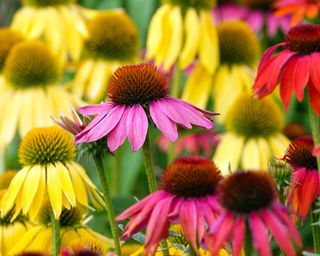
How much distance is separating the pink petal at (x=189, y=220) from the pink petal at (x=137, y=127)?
0.43 feet

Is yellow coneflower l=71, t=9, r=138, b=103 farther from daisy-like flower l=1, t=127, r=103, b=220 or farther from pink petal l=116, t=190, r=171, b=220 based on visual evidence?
pink petal l=116, t=190, r=171, b=220

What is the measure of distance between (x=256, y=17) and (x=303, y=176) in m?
2.02

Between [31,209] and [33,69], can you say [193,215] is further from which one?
[33,69]

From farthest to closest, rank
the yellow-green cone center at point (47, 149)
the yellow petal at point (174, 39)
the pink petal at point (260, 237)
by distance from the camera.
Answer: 1. the yellow petal at point (174, 39)
2. the yellow-green cone center at point (47, 149)
3. the pink petal at point (260, 237)

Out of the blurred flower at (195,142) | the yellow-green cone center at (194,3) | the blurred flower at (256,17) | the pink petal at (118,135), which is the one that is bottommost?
the blurred flower at (195,142)

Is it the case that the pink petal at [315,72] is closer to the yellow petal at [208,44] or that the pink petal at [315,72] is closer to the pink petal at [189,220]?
the pink petal at [189,220]

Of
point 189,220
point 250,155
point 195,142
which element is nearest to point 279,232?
point 189,220

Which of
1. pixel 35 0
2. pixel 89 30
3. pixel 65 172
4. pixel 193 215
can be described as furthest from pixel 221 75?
pixel 193 215

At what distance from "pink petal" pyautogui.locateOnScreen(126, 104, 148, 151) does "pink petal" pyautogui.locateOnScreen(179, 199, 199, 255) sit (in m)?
0.13

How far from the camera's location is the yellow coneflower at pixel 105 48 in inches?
93.3

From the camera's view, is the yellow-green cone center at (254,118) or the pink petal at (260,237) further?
the yellow-green cone center at (254,118)

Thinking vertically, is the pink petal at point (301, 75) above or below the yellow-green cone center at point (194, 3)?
below

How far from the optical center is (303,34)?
47.7 inches

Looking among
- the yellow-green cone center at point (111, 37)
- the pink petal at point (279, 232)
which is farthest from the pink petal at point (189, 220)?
the yellow-green cone center at point (111, 37)
